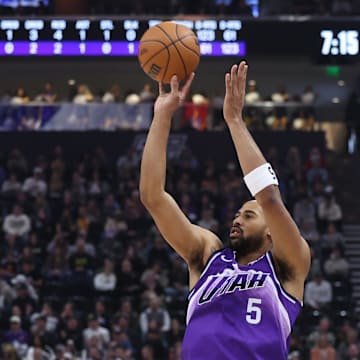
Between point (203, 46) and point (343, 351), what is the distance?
18.4 ft

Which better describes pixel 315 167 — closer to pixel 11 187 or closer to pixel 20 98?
pixel 11 187

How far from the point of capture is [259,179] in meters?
4.34

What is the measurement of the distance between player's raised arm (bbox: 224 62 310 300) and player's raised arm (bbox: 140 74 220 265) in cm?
29

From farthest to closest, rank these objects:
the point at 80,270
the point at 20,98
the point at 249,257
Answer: the point at 20,98, the point at 80,270, the point at 249,257

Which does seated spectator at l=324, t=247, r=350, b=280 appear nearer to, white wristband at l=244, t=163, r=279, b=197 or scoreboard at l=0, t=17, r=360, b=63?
scoreboard at l=0, t=17, r=360, b=63

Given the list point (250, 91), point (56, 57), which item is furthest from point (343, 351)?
point (250, 91)

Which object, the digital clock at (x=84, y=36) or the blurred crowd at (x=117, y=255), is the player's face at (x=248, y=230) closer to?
the blurred crowd at (x=117, y=255)

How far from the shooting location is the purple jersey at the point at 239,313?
14.7 ft

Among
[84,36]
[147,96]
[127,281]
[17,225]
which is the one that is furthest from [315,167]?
[17,225]

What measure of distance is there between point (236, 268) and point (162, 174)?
48 cm

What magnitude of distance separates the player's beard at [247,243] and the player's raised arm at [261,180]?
0.11 m

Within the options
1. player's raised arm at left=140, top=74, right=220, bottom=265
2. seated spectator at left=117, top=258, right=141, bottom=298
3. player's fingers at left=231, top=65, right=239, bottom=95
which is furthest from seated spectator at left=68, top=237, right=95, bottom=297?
player's fingers at left=231, top=65, right=239, bottom=95

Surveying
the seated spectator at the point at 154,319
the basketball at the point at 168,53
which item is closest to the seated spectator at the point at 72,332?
the seated spectator at the point at 154,319

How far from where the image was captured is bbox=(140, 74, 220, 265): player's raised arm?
4625 mm
